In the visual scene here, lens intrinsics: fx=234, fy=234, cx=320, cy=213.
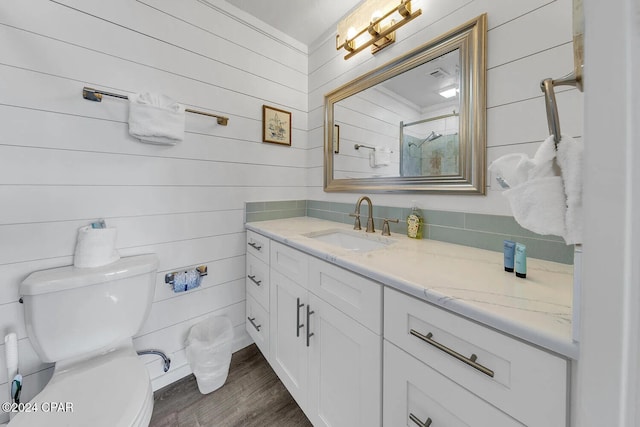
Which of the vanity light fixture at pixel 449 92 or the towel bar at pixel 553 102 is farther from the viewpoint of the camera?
the vanity light fixture at pixel 449 92

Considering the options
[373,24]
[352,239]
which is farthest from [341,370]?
[373,24]

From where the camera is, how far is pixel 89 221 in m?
1.13

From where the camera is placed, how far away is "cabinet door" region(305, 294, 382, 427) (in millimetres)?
745

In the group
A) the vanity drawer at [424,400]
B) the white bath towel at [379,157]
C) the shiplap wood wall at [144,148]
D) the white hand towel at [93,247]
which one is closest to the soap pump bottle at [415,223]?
the white bath towel at [379,157]

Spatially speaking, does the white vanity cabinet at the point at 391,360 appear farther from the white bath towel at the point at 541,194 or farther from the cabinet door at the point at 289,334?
the white bath towel at the point at 541,194

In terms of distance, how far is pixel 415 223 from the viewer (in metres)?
1.19

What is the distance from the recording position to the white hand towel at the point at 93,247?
106 cm

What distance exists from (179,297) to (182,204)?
0.56 metres

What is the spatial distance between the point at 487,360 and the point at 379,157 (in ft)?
3.73

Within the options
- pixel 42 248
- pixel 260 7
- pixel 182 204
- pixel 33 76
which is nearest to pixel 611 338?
pixel 182 204

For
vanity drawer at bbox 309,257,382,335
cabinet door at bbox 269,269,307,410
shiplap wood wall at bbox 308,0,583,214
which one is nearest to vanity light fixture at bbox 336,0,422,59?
shiplap wood wall at bbox 308,0,583,214

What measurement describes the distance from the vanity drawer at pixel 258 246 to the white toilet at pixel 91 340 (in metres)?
0.52

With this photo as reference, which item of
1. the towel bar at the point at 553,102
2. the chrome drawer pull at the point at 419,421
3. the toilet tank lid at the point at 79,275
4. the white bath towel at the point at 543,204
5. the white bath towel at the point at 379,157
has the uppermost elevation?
the white bath towel at the point at 379,157

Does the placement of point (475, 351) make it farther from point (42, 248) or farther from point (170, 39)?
point (170, 39)
